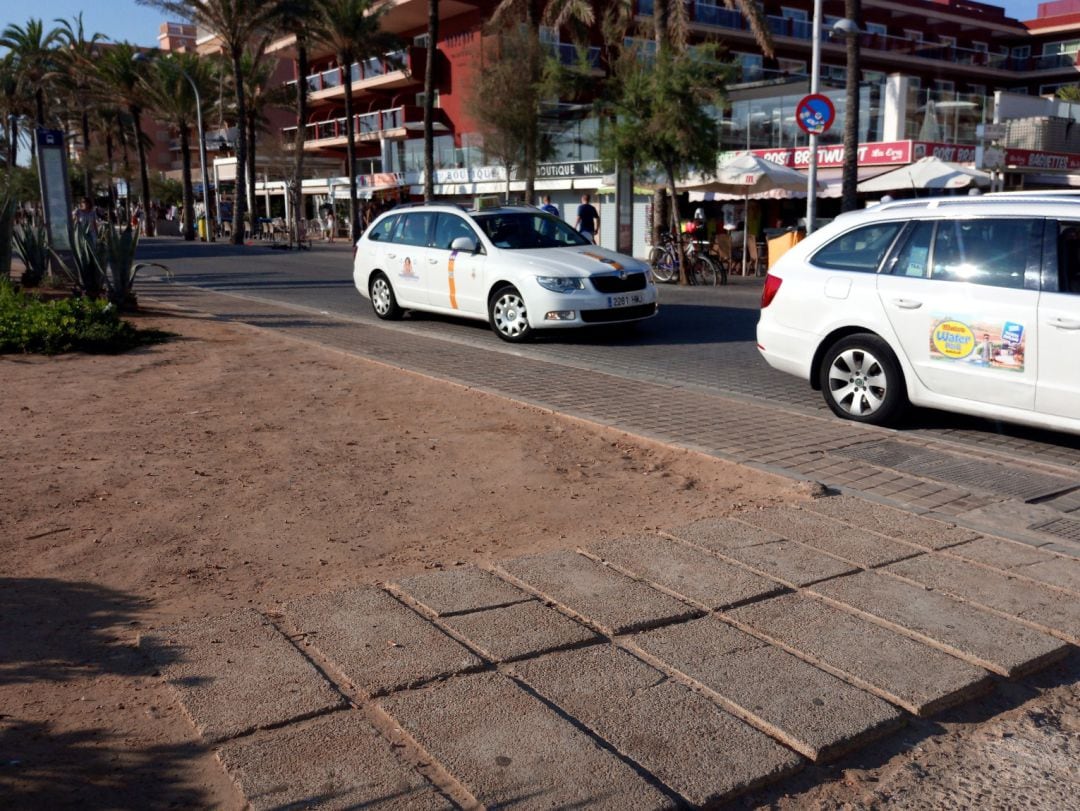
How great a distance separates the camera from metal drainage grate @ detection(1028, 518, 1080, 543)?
16.9 feet

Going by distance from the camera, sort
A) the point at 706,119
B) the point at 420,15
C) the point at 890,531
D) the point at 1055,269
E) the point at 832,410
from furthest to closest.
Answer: the point at 420,15
the point at 706,119
the point at 832,410
the point at 1055,269
the point at 890,531

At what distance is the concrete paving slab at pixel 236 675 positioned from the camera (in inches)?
126

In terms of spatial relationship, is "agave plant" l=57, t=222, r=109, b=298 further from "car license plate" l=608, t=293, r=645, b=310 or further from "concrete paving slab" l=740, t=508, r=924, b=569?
"concrete paving slab" l=740, t=508, r=924, b=569

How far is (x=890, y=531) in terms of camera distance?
513 centimetres

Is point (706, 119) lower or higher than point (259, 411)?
higher

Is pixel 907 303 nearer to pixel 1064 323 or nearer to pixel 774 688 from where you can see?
pixel 1064 323

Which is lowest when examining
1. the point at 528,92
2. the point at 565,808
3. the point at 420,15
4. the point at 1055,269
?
the point at 565,808

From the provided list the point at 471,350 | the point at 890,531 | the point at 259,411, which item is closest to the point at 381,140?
the point at 471,350

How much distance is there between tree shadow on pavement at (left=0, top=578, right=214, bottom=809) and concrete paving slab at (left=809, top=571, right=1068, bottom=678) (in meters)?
2.59

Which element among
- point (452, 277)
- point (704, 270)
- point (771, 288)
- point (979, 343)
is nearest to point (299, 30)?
point (704, 270)

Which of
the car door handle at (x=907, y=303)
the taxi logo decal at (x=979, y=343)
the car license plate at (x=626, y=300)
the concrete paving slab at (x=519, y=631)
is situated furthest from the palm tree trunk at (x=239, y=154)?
the concrete paving slab at (x=519, y=631)

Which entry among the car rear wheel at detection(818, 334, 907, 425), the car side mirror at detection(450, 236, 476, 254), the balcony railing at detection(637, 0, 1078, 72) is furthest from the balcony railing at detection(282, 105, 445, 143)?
the car rear wheel at detection(818, 334, 907, 425)

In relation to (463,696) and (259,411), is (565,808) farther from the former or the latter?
(259,411)

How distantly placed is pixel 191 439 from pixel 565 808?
5.04 metres
